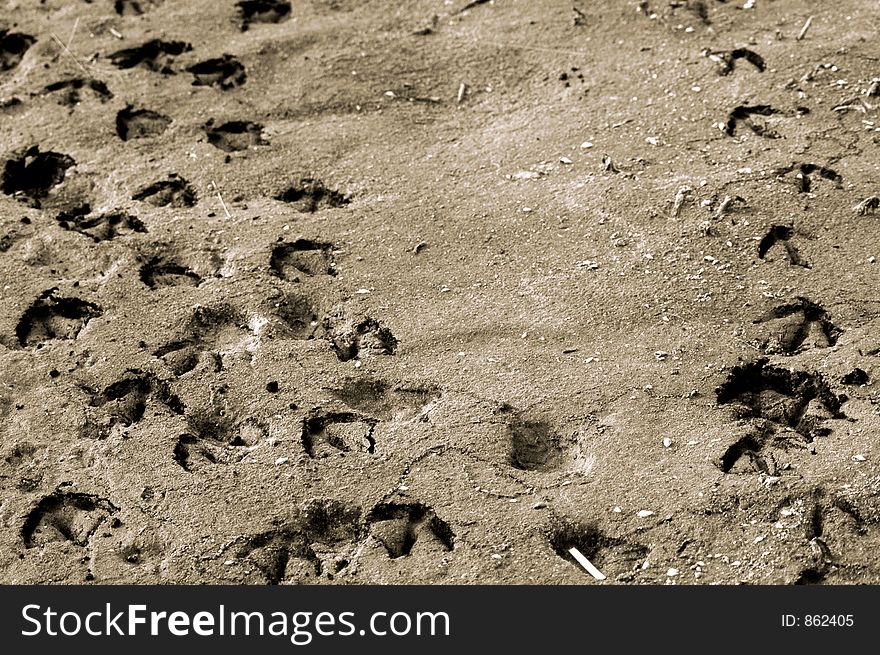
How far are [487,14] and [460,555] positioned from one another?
2.50 m

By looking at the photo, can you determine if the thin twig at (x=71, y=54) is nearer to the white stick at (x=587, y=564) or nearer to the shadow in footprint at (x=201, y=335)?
the shadow in footprint at (x=201, y=335)

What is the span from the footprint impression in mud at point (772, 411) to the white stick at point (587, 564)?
0.45 meters

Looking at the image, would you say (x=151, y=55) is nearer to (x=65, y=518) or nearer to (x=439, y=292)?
(x=439, y=292)

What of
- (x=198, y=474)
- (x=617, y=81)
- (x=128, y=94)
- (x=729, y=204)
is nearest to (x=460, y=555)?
(x=198, y=474)

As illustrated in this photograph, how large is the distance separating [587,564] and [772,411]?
28.6 inches

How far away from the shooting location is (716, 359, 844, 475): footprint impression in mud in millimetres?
3064

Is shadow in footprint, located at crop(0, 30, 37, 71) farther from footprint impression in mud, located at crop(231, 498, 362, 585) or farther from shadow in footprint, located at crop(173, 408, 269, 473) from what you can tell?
footprint impression in mud, located at crop(231, 498, 362, 585)

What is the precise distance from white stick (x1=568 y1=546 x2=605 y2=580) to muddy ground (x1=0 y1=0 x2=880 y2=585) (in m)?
0.02

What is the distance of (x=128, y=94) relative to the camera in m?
4.42

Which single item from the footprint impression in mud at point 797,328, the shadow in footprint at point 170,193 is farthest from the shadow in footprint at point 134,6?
the footprint impression in mud at point 797,328

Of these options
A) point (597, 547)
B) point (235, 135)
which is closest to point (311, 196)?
point (235, 135)

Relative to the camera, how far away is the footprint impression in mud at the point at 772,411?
3064mm

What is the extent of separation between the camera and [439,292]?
358cm

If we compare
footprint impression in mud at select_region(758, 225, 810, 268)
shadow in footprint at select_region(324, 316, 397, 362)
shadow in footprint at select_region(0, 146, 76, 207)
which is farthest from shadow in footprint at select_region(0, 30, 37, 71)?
footprint impression in mud at select_region(758, 225, 810, 268)
